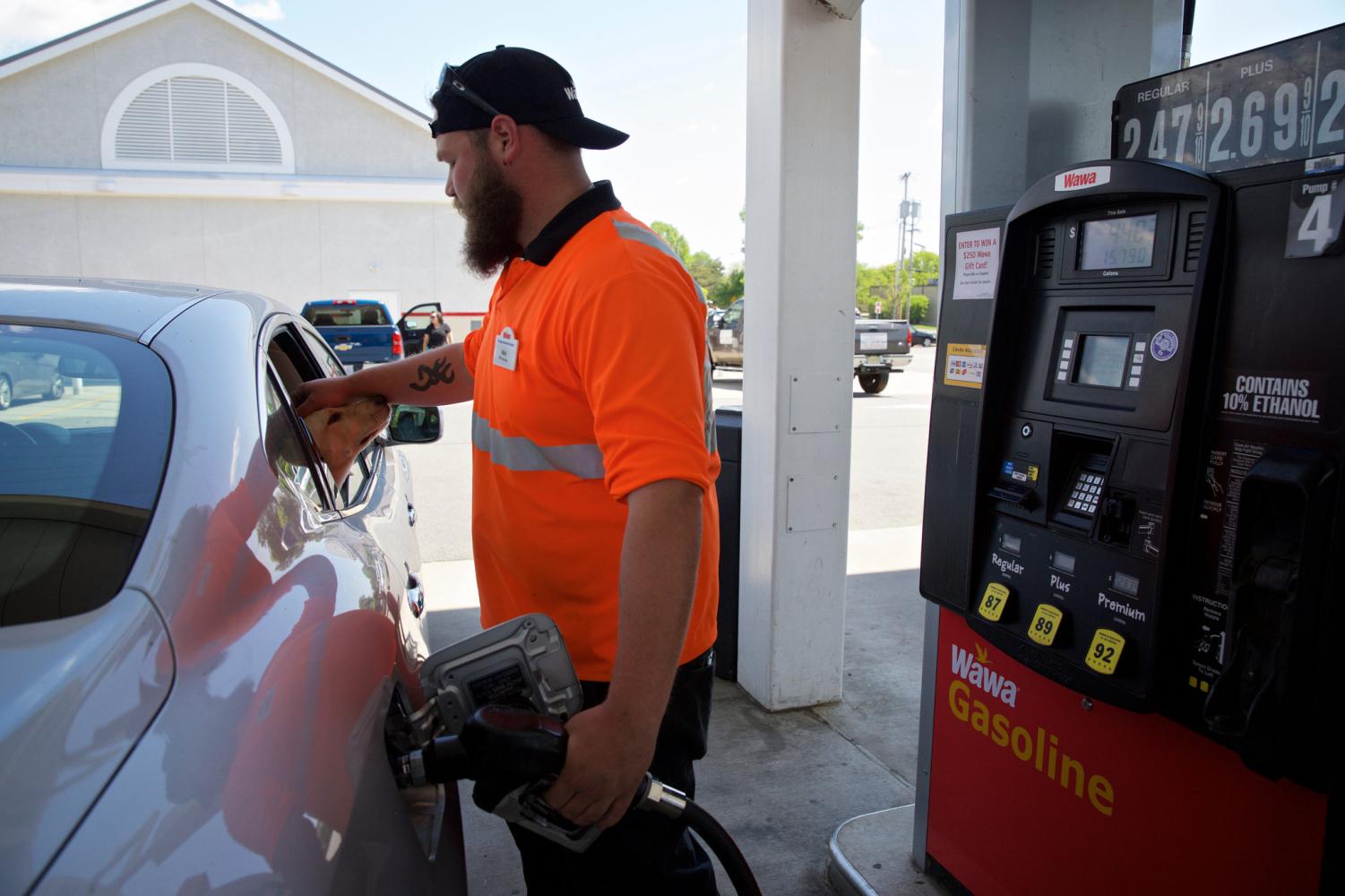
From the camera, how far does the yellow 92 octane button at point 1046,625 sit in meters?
1.90

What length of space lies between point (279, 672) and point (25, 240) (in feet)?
91.1

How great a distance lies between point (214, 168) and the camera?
24.4 metres

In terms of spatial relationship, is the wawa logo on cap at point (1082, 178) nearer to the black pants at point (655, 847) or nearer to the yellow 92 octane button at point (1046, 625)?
the yellow 92 octane button at point (1046, 625)

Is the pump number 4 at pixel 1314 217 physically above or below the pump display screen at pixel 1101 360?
above

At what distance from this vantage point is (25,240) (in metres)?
23.6

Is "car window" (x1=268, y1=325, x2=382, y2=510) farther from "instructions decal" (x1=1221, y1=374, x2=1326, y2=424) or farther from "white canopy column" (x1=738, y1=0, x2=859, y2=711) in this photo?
"instructions decal" (x1=1221, y1=374, x2=1326, y2=424)

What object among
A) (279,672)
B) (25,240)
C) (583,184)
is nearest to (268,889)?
(279,672)

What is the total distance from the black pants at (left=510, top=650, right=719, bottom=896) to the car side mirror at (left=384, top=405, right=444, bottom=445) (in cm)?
143

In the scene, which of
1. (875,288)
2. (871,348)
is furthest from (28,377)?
(875,288)

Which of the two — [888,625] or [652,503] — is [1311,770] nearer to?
[652,503]

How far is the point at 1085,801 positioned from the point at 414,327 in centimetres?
2195

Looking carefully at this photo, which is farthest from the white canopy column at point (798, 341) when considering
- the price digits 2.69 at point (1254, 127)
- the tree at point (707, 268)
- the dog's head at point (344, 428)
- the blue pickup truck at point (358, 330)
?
the tree at point (707, 268)

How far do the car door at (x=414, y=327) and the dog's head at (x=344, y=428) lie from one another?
61.5 ft

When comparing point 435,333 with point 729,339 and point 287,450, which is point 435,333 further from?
point 287,450
